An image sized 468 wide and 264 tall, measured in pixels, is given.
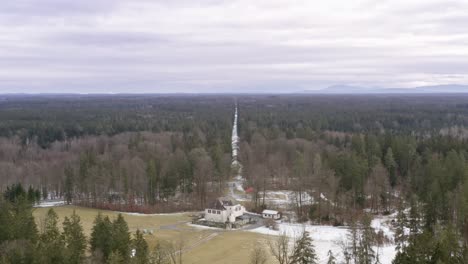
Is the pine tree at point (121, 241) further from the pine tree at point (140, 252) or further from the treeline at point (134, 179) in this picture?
the treeline at point (134, 179)

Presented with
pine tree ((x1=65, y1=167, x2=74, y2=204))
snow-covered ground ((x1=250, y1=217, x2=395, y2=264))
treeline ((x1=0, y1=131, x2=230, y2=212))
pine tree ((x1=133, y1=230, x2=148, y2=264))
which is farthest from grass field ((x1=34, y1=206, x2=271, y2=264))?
pine tree ((x1=133, y1=230, x2=148, y2=264))

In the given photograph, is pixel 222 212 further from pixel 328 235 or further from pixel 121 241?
pixel 121 241

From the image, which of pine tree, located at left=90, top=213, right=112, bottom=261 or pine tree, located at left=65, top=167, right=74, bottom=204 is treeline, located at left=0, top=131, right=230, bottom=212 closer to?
pine tree, located at left=65, top=167, right=74, bottom=204

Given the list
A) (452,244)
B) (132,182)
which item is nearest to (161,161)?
(132,182)

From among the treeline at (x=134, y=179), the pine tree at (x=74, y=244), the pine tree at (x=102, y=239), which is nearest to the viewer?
the pine tree at (x=74, y=244)

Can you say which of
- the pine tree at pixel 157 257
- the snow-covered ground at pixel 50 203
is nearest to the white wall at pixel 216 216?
the pine tree at pixel 157 257

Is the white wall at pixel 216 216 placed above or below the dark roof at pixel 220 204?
below

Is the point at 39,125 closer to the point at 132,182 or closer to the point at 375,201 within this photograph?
the point at 132,182
